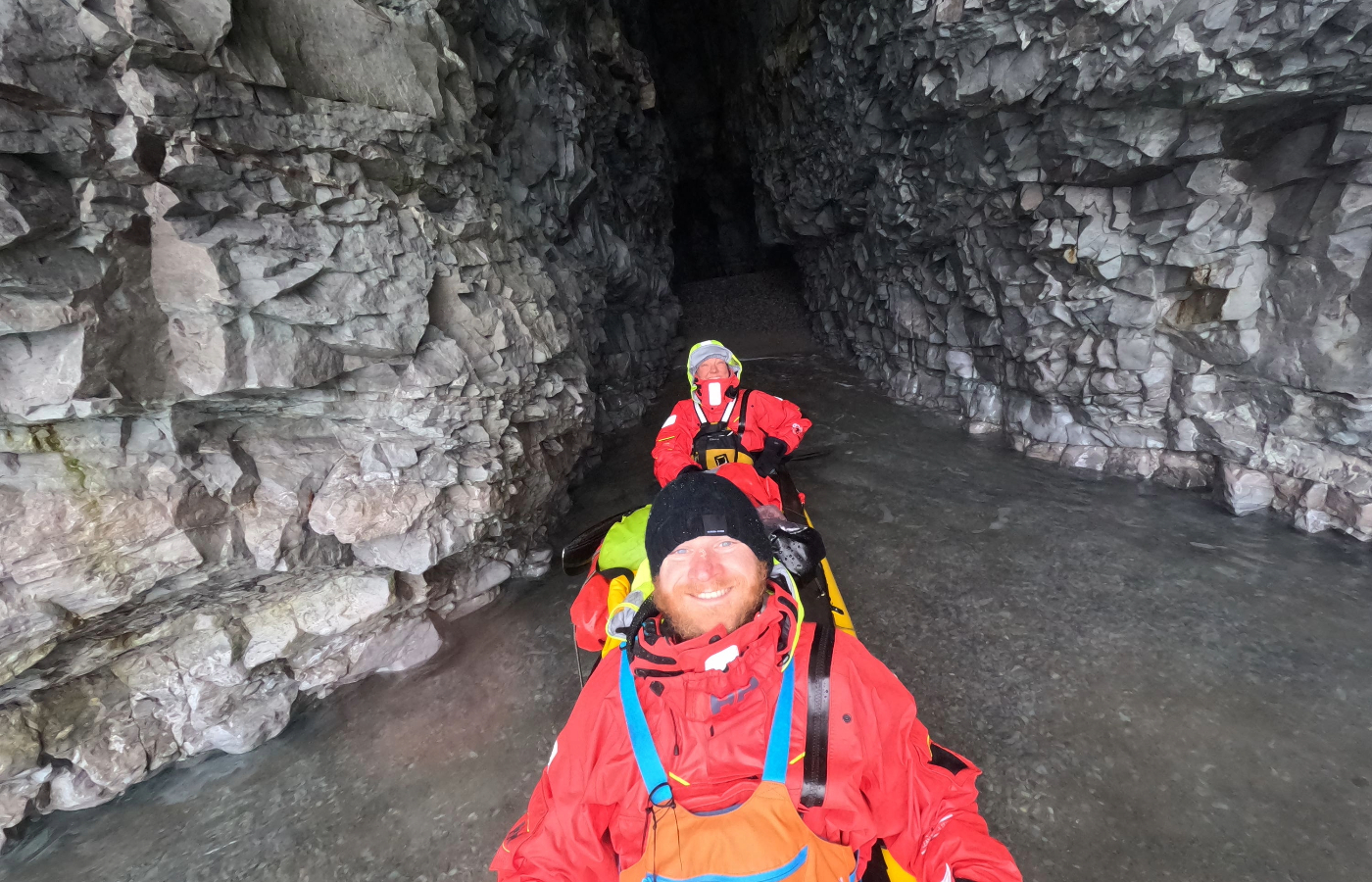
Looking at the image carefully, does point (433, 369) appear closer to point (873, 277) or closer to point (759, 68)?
point (873, 277)

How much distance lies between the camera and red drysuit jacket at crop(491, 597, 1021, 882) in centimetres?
192

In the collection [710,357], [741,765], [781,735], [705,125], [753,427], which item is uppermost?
[705,125]

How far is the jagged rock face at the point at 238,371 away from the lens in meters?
3.06

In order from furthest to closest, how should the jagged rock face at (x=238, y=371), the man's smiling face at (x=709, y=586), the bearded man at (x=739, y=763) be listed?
1. the jagged rock face at (x=238, y=371)
2. the man's smiling face at (x=709, y=586)
3. the bearded man at (x=739, y=763)

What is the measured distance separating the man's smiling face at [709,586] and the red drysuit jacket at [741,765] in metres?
0.09

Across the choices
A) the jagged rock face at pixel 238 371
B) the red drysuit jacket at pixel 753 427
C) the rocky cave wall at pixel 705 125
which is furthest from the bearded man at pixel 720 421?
the rocky cave wall at pixel 705 125

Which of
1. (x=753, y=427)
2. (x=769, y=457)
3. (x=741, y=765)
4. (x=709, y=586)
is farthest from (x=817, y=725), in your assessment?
(x=753, y=427)

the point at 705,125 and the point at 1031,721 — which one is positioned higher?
the point at 705,125

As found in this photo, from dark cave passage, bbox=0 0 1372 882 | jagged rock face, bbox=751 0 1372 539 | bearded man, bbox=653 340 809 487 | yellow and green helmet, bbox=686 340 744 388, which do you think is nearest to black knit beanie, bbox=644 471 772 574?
dark cave passage, bbox=0 0 1372 882

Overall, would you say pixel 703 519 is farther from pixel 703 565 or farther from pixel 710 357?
pixel 710 357

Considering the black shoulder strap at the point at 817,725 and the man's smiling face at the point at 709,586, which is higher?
the man's smiling face at the point at 709,586

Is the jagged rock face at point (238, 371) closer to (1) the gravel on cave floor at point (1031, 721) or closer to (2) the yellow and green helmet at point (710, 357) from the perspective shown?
(1) the gravel on cave floor at point (1031, 721)

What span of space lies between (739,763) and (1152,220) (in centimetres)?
612

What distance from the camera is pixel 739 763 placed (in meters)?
1.95
